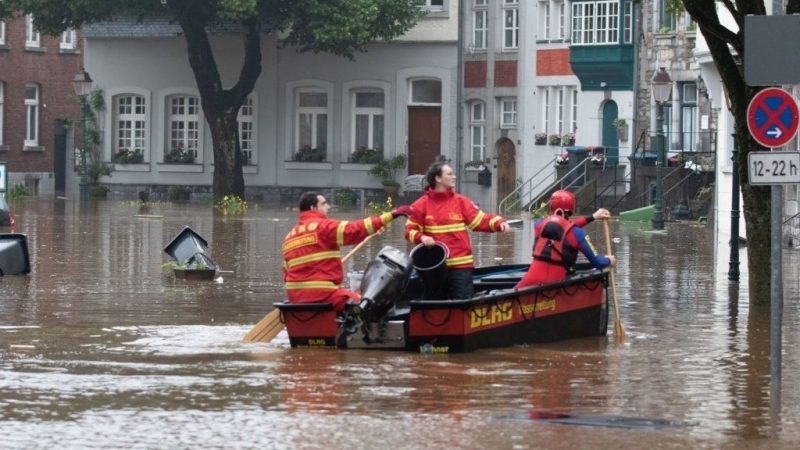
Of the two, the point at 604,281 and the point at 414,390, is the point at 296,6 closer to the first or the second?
the point at 604,281

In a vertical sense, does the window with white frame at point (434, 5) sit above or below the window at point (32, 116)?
above

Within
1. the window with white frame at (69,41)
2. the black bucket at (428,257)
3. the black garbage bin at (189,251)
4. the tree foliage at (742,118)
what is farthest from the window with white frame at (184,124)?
the black bucket at (428,257)

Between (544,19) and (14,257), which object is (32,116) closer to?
(544,19)

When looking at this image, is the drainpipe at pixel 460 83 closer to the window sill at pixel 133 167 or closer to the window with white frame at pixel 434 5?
the window with white frame at pixel 434 5

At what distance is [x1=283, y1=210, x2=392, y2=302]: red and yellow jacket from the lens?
14258 millimetres

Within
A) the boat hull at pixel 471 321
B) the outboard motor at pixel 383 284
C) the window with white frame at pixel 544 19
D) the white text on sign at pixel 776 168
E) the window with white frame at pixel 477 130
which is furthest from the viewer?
the window with white frame at pixel 477 130

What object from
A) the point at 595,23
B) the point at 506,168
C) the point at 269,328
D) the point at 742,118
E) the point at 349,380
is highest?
the point at 595,23

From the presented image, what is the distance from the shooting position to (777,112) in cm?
1206

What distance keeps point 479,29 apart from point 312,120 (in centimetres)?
635

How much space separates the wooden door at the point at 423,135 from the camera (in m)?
54.1

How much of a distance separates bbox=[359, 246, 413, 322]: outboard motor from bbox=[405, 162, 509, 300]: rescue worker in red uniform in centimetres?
50

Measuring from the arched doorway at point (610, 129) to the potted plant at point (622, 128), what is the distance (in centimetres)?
64

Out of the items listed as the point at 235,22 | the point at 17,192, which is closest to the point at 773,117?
the point at 235,22

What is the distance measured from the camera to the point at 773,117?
1207 cm
